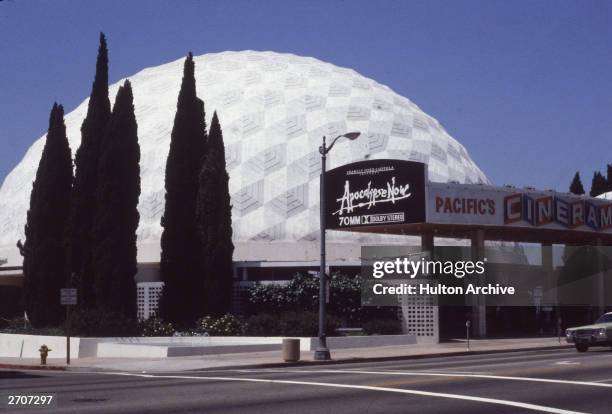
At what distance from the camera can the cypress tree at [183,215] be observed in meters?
42.5

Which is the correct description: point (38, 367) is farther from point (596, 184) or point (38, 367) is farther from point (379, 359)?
point (596, 184)

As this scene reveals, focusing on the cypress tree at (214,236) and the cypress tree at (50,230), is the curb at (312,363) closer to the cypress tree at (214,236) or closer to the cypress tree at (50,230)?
the cypress tree at (50,230)

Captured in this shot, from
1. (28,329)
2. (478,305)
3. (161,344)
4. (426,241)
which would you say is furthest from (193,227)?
(478,305)

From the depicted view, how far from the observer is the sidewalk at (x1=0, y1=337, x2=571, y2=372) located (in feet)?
96.8

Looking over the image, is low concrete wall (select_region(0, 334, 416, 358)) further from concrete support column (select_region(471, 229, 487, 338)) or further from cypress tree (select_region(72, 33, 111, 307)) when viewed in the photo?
concrete support column (select_region(471, 229, 487, 338))

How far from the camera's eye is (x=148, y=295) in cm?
4734

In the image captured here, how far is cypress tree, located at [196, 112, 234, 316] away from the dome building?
3.90 metres

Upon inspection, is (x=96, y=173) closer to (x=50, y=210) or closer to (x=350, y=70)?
(x=50, y=210)

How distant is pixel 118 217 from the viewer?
39.6m

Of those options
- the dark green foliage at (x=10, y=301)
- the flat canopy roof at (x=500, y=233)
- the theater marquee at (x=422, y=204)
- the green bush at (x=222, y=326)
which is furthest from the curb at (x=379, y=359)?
the dark green foliage at (x=10, y=301)

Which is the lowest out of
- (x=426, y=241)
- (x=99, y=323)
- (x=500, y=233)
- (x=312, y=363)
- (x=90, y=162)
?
(x=312, y=363)

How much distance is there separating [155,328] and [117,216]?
5.30 meters

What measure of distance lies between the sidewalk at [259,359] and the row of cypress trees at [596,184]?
47621 millimetres

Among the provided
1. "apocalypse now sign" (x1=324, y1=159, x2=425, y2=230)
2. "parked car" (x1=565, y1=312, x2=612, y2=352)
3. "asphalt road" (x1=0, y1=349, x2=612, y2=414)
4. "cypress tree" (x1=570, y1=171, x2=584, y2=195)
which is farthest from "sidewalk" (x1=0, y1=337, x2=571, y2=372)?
"cypress tree" (x1=570, y1=171, x2=584, y2=195)
